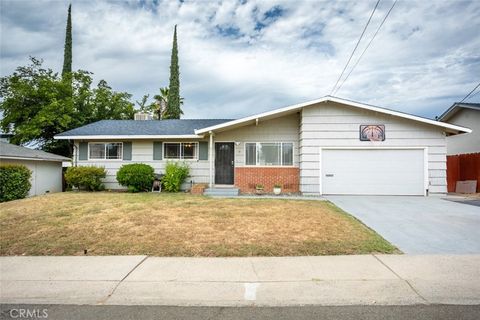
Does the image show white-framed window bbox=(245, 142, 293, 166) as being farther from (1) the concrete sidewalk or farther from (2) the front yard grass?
(1) the concrete sidewalk

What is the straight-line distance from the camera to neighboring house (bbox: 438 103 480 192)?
14.4 metres

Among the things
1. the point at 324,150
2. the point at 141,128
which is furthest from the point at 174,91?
the point at 324,150

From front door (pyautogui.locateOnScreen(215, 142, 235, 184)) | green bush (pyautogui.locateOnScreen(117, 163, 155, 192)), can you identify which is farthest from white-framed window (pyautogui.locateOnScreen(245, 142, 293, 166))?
green bush (pyautogui.locateOnScreen(117, 163, 155, 192))

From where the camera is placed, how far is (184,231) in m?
6.26

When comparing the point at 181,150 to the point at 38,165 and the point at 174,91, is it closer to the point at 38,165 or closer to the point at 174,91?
the point at 38,165

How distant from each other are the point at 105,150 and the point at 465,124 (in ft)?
69.7

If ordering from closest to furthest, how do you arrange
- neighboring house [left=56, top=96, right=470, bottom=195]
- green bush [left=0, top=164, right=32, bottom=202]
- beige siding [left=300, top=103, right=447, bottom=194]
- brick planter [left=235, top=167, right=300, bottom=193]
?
green bush [left=0, top=164, right=32, bottom=202], neighboring house [left=56, top=96, right=470, bottom=195], beige siding [left=300, top=103, right=447, bottom=194], brick planter [left=235, top=167, right=300, bottom=193]

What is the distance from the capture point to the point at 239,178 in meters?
14.0

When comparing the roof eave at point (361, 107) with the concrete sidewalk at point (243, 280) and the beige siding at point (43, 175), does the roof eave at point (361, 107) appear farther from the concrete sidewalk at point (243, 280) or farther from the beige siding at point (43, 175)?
the beige siding at point (43, 175)

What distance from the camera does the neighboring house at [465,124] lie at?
1620cm

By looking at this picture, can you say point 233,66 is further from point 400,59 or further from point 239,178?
point 400,59

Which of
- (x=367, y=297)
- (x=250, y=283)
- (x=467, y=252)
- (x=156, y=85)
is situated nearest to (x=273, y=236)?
(x=250, y=283)

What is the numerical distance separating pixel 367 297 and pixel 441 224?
5059mm

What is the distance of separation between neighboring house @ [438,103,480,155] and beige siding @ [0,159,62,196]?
23.7 metres
